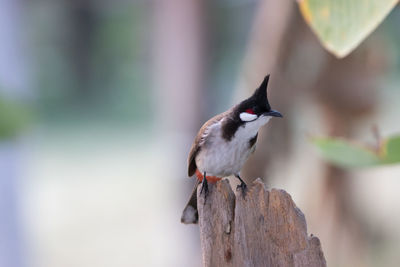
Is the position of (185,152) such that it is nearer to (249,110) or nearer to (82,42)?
(249,110)

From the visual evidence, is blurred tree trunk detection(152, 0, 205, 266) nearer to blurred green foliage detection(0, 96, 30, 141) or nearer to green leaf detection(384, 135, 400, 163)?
blurred green foliage detection(0, 96, 30, 141)

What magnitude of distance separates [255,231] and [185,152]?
2900 mm

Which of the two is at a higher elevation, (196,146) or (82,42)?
(82,42)

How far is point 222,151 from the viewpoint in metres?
1.33

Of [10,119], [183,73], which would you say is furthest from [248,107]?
[183,73]

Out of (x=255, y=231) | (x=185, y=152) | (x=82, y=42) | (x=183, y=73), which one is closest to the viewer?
(x=255, y=231)

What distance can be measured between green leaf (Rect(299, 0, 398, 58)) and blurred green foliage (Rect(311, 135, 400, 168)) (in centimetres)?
21

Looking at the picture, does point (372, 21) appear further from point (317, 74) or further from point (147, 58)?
point (147, 58)

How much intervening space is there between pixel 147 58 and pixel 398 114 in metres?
7.14

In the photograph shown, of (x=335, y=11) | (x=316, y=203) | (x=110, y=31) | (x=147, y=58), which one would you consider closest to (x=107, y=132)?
(x=147, y=58)

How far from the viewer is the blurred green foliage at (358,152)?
3.62ft

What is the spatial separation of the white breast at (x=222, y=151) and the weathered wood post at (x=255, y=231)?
0.25 metres

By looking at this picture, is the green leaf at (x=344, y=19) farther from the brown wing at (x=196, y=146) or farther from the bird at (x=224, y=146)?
the brown wing at (x=196, y=146)

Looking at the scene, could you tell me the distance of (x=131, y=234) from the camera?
20.2ft
